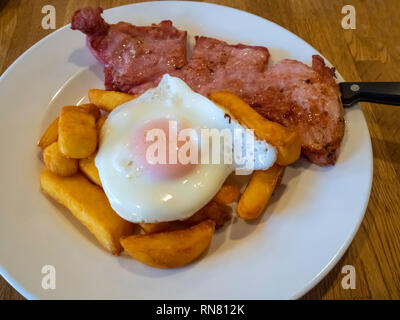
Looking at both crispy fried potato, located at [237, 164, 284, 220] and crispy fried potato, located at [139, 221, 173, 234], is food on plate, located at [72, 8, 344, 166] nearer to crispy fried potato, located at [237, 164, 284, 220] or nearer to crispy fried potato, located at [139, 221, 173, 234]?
crispy fried potato, located at [237, 164, 284, 220]

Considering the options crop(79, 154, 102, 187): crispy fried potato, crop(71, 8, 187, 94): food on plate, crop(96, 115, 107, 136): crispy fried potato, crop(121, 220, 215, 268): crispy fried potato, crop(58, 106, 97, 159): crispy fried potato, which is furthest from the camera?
crop(71, 8, 187, 94): food on plate

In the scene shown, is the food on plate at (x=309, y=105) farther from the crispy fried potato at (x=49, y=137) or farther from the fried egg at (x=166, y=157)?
the crispy fried potato at (x=49, y=137)

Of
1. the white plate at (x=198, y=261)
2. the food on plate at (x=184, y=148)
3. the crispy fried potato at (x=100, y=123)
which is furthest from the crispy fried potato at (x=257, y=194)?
the crispy fried potato at (x=100, y=123)

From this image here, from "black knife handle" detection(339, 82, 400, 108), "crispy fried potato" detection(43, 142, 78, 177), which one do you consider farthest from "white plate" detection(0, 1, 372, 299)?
"crispy fried potato" detection(43, 142, 78, 177)

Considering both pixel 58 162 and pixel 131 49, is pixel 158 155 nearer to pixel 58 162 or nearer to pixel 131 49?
pixel 58 162

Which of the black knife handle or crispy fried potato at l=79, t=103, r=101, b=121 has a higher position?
crispy fried potato at l=79, t=103, r=101, b=121

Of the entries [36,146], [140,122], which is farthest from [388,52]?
[36,146]

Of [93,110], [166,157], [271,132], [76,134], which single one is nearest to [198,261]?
[166,157]
